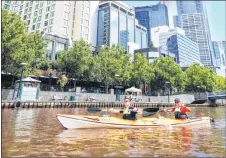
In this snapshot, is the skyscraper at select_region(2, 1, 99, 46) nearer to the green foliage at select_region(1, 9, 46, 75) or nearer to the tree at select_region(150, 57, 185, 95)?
the tree at select_region(150, 57, 185, 95)

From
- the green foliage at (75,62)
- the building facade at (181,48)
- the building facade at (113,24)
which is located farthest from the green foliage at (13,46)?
the building facade at (181,48)

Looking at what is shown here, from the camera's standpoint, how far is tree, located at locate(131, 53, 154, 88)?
46.7 meters

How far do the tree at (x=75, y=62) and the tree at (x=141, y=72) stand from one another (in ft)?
40.5

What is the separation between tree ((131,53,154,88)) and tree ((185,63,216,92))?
741 inches

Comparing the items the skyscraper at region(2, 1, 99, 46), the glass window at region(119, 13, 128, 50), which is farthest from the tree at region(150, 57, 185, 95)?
the glass window at region(119, 13, 128, 50)

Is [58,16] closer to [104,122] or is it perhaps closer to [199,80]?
[199,80]

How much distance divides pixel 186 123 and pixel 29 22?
76853 mm

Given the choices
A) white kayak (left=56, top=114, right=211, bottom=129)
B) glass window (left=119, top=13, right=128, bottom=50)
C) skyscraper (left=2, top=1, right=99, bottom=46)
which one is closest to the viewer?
white kayak (left=56, top=114, right=211, bottom=129)

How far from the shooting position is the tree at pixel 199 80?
6122cm

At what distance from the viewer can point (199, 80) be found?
2411 inches

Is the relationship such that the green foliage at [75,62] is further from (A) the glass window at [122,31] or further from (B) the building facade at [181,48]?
(B) the building facade at [181,48]

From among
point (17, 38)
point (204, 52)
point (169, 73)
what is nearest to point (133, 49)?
point (169, 73)

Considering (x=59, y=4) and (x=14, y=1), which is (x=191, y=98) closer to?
(x=59, y=4)

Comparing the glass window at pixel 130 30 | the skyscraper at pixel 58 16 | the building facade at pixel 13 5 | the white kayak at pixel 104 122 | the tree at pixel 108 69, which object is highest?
the glass window at pixel 130 30
